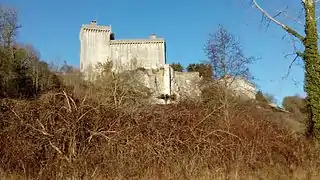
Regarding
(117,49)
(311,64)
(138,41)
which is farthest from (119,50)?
(311,64)

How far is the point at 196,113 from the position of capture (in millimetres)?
9250

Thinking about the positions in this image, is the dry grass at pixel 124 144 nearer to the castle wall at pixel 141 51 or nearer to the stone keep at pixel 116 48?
the stone keep at pixel 116 48

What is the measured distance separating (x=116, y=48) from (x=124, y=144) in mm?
65186

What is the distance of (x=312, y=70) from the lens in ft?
46.2

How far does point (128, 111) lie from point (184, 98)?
78.5 inches

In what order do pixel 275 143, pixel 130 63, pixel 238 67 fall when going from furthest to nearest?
pixel 130 63
pixel 238 67
pixel 275 143

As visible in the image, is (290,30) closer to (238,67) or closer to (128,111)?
(238,67)

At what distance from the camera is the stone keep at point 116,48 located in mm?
71250

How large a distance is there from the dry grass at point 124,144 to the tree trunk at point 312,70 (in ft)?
15.1

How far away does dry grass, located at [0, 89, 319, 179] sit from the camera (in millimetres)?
7957

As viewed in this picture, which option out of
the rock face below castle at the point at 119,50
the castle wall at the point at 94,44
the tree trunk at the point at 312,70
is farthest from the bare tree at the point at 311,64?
the castle wall at the point at 94,44

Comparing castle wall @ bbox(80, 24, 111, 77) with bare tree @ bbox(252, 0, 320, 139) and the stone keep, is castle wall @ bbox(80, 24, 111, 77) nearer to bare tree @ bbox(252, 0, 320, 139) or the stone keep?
the stone keep

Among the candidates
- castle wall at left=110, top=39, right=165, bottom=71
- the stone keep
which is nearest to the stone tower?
the stone keep

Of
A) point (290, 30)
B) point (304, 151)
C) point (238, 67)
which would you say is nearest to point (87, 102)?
point (304, 151)
